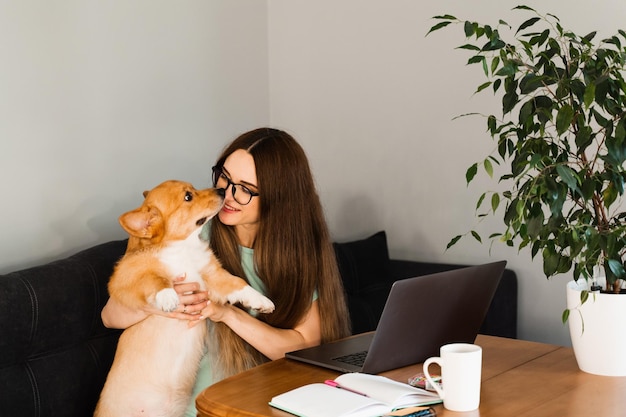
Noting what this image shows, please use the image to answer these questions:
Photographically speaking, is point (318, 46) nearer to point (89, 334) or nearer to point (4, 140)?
point (4, 140)

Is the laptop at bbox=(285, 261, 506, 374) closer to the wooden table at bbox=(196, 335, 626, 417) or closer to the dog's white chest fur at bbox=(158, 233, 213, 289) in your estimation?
the wooden table at bbox=(196, 335, 626, 417)

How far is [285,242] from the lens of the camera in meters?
2.14

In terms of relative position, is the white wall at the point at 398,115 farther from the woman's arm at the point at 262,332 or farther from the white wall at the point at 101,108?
the woman's arm at the point at 262,332

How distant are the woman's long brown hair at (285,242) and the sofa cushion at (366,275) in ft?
2.57

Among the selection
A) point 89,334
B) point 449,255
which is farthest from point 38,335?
point 449,255

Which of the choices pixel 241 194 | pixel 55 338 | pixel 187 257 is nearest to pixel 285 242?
pixel 241 194

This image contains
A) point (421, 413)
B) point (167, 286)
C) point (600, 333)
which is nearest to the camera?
point (421, 413)

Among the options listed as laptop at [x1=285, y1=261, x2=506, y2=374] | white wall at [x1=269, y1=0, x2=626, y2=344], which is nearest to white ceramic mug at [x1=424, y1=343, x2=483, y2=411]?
laptop at [x1=285, y1=261, x2=506, y2=374]

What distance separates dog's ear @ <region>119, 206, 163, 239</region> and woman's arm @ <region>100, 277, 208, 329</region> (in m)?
0.14

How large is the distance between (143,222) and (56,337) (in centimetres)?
44

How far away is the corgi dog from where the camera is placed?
6.36 ft

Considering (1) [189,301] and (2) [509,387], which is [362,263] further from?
(2) [509,387]

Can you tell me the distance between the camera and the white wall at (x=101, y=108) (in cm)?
242

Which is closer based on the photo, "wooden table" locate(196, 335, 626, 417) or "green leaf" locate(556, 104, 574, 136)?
"wooden table" locate(196, 335, 626, 417)
